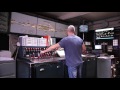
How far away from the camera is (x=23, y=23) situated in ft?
11.6

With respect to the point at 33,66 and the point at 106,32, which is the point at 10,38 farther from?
the point at 106,32

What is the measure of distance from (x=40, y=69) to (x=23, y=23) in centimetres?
149

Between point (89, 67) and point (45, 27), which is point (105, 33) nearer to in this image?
point (89, 67)

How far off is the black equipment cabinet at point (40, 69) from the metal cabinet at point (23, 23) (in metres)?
0.89

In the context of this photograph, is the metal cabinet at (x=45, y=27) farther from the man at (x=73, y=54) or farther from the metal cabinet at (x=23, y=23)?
the man at (x=73, y=54)

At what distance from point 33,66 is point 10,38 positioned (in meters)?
1.30

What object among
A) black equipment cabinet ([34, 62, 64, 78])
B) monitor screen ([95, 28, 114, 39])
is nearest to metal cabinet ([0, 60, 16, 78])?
black equipment cabinet ([34, 62, 64, 78])

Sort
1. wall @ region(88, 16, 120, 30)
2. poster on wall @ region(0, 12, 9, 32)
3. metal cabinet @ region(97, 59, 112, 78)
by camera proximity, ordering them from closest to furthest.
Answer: poster on wall @ region(0, 12, 9, 32)
metal cabinet @ region(97, 59, 112, 78)
wall @ region(88, 16, 120, 30)

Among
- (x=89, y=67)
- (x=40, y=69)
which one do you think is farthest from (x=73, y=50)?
(x=89, y=67)

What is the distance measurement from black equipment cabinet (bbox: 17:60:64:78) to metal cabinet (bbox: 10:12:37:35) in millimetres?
887

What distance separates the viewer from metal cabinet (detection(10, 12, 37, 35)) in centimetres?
331

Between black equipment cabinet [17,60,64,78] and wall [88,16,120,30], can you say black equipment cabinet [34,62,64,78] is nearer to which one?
black equipment cabinet [17,60,64,78]
